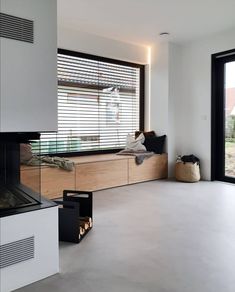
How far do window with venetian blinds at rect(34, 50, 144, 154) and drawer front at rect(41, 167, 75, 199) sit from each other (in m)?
0.74

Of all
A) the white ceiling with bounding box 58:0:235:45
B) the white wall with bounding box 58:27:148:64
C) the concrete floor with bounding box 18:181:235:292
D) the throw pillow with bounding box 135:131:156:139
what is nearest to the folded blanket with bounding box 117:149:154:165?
the throw pillow with bounding box 135:131:156:139

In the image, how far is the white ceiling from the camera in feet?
12.8

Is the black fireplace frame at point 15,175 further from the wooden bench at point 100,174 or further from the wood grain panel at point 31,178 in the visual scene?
the wooden bench at point 100,174

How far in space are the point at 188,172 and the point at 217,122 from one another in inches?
42.2

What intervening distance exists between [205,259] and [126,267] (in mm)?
640

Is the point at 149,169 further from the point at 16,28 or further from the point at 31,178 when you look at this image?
the point at 16,28

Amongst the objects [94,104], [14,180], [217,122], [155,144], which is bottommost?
[14,180]

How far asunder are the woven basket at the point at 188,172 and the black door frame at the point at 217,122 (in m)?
0.34

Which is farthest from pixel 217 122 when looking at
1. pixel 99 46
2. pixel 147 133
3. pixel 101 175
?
pixel 99 46

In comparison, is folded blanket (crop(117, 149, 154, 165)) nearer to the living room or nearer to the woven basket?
the living room

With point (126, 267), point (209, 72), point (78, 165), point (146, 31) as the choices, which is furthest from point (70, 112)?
point (126, 267)

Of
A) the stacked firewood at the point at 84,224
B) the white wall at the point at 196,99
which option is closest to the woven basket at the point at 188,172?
the white wall at the point at 196,99

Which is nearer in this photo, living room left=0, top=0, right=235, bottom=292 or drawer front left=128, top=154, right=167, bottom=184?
living room left=0, top=0, right=235, bottom=292

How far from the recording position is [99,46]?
209 inches
